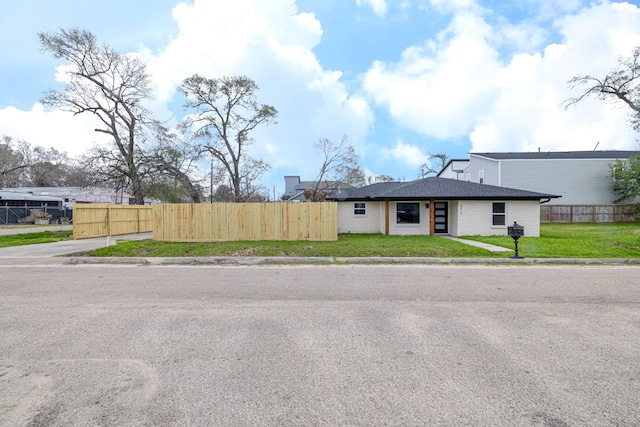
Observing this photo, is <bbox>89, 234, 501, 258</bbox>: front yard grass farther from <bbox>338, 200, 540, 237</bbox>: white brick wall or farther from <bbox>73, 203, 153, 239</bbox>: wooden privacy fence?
<bbox>73, 203, 153, 239</bbox>: wooden privacy fence

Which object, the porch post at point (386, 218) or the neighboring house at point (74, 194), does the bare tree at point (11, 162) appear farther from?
the porch post at point (386, 218)

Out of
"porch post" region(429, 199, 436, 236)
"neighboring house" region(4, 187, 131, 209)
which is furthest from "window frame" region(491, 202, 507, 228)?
"neighboring house" region(4, 187, 131, 209)

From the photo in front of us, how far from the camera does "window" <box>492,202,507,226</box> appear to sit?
59.4 feet

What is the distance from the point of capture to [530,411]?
8.58 feet

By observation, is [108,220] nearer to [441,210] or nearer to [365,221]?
[365,221]

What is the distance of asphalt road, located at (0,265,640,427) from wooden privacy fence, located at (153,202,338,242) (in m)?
8.91

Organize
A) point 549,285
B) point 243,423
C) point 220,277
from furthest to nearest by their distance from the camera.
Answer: point 220,277 → point 549,285 → point 243,423

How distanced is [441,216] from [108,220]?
19606 mm

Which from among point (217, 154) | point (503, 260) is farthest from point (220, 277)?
point (217, 154)

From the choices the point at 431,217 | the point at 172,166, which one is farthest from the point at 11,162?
the point at 431,217

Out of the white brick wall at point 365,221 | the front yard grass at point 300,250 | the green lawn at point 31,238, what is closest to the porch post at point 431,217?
the white brick wall at point 365,221

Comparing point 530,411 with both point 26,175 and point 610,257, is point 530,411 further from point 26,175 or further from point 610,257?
point 26,175

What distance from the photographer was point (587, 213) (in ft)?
96.6

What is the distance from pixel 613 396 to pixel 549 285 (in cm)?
484
